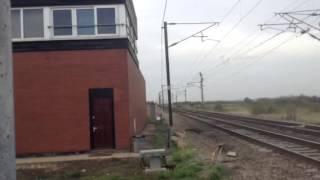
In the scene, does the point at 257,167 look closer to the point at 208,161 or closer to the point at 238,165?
the point at 238,165

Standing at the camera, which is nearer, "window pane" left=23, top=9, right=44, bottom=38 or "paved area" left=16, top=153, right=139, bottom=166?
"paved area" left=16, top=153, right=139, bottom=166

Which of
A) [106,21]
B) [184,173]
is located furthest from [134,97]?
[184,173]

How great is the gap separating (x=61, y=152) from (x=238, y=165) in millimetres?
7797

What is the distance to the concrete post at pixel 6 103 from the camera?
3482 millimetres

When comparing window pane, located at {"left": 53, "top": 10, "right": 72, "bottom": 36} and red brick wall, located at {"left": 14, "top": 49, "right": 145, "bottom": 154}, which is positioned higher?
window pane, located at {"left": 53, "top": 10, "right": 72, "bottom": 36}

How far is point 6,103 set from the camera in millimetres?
3553

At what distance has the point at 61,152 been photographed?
21.1 m

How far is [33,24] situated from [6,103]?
18.6m

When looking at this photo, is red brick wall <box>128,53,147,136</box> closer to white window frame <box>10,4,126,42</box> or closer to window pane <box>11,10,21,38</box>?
white window frame <box>10,4,126,42</box>

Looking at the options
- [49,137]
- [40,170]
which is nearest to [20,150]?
[49,137]

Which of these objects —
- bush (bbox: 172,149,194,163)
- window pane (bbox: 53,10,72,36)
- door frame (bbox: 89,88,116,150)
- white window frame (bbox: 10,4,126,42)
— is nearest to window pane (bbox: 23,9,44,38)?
white window frame (bbox: 10,4,126,42)

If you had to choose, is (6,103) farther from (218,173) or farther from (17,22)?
(17,22)

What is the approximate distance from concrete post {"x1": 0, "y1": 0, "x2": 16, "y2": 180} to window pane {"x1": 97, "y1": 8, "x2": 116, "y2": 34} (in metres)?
18.2

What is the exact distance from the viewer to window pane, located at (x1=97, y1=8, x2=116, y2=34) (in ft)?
71.2
